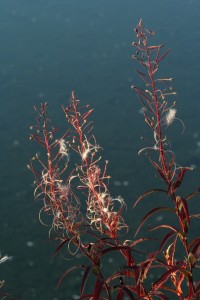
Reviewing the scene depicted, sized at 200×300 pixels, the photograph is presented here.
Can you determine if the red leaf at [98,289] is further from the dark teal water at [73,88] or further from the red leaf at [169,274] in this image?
the dark teal water at [73,88]

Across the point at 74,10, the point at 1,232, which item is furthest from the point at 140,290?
the point at 74,10

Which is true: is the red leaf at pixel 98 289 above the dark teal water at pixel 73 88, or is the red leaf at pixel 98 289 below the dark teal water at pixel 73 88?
above

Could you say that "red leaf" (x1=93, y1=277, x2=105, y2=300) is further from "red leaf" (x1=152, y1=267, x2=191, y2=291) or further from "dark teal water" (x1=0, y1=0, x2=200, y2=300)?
"dark teal water" (x1=0, y1=0, x2=200, y2=300)

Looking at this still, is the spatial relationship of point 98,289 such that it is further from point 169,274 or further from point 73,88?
point 73,88

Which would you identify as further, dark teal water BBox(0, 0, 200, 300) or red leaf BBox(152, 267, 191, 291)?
dark teal water BBox(0, 0, 200, 300)

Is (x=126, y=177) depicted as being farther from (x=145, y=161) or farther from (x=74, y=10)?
(x=74, y=10)

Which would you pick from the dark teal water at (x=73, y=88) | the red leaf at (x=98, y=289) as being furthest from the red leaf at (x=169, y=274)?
the dark teal water at (x=73, y=88)

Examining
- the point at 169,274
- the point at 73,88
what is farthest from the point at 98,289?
the point at 73,88

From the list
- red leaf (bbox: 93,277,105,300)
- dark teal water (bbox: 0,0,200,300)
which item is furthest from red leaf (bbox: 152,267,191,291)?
dark teal water (bbox: 0,0,200,300)

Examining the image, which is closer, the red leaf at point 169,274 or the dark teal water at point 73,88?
the red leaf at point 169,274
